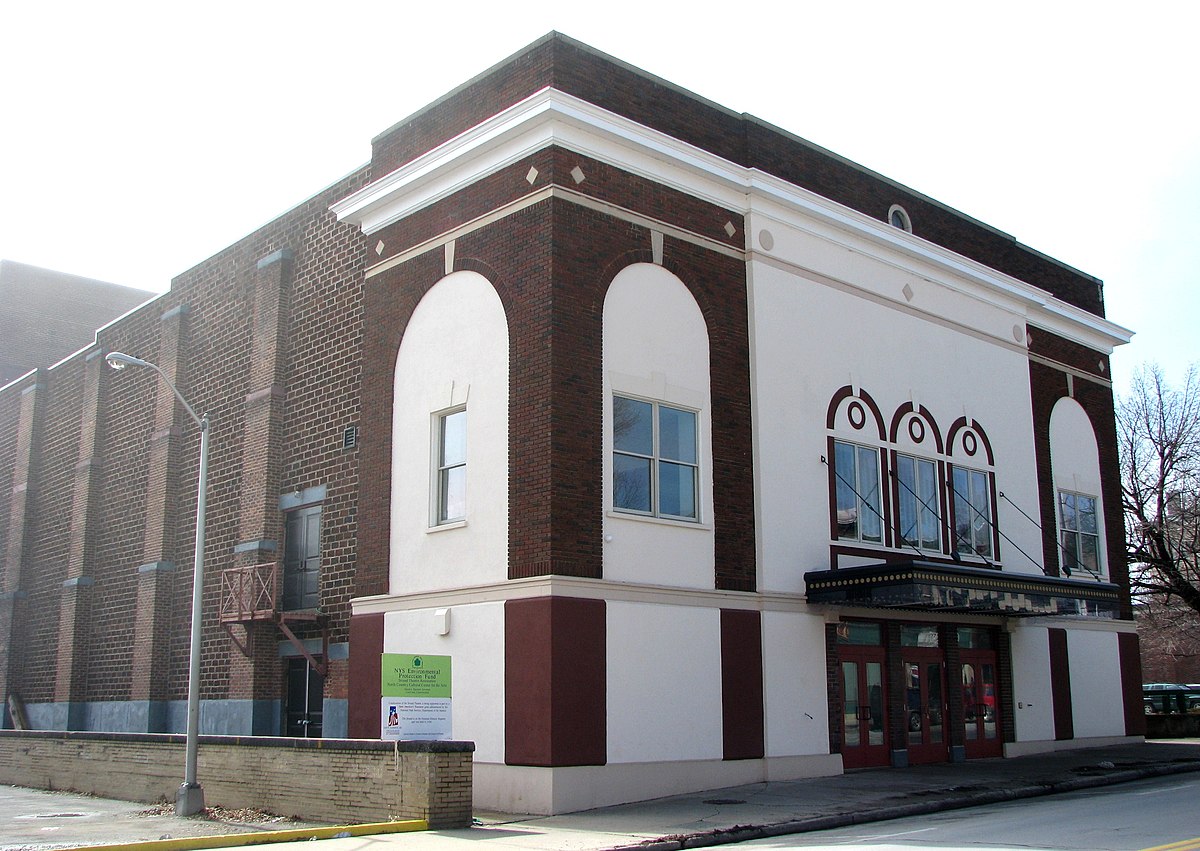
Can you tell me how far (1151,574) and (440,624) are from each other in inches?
1451

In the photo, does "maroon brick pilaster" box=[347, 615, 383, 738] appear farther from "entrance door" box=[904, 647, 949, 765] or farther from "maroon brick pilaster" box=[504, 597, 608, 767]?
"entrance door" box=[904, 647, 949, 765]

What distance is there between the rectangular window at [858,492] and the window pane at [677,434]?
4053 millimetres

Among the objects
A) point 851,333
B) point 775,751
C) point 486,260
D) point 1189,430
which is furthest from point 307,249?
point 1189,430

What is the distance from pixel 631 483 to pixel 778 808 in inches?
239

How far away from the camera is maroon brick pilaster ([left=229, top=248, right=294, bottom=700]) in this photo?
90.8 ft

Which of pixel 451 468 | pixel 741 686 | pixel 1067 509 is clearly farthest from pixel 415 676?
pixel 1067 509

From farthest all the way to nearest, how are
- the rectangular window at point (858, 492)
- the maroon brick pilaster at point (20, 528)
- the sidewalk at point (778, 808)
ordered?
the maroon brick pilaster at point (20, 528), the rectangular window at point (858, 492), the sidewalk at point (778, 808)

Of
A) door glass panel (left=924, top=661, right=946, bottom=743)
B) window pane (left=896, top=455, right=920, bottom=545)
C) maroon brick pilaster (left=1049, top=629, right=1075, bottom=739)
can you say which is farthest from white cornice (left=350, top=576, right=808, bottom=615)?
maroon brick pilaster (left=1049, top=629, right=1075, bottom=739)

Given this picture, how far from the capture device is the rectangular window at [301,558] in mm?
27438

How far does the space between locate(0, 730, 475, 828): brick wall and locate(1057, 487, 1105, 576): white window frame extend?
65.2 feet

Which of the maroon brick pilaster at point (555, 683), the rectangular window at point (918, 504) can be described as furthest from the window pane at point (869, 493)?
the maroon brick pilaster at point (555, 683)

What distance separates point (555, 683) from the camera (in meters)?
19.6

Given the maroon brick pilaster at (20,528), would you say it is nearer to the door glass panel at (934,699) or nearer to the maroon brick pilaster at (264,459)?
the maroon brick pilaster at (264,459)

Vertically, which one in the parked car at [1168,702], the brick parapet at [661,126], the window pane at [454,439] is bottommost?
the parked car at [1168,702]
